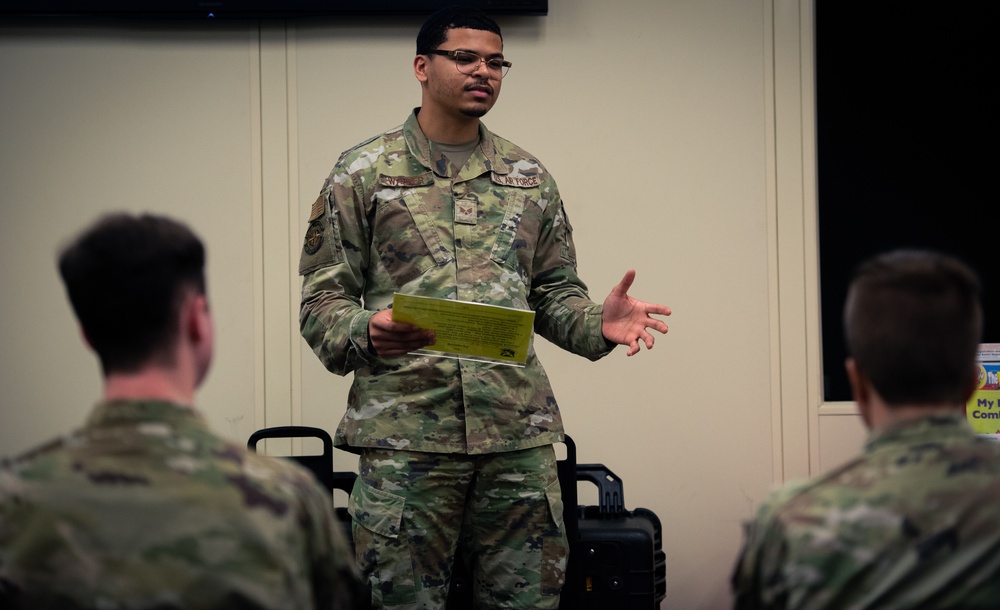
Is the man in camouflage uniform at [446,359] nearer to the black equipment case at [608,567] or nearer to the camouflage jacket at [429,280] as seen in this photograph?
the camouflage jacket at [429,280]

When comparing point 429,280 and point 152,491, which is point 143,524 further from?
point 429,280

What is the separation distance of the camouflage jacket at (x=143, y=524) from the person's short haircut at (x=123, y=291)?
0.08 metres

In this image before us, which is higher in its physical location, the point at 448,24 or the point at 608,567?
the point at 448,24

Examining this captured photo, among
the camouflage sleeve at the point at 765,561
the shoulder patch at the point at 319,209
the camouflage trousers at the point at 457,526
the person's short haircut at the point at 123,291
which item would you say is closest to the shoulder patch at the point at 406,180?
the shoulder patch at the point at 319,209

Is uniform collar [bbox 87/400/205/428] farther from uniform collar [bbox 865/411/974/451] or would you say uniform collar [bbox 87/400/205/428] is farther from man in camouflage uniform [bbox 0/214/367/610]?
uniform collar [bbox 865/411/974/451]

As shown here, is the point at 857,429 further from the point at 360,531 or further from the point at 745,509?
the point at 360,531

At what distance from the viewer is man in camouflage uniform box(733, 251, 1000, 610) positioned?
3.70 feet

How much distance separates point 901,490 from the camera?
3.82 ft

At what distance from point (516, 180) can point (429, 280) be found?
354 millimetres

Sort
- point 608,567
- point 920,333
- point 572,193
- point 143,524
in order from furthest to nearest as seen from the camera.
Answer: point 572,193 → point 608,567 → point 920,333 → point 143,524

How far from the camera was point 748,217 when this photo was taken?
12.0 feet

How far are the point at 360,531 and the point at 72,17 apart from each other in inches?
86.2

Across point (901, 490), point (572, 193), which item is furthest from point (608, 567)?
point (901, 490)

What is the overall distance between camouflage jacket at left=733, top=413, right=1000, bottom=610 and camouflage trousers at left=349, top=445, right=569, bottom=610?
4.04ft
